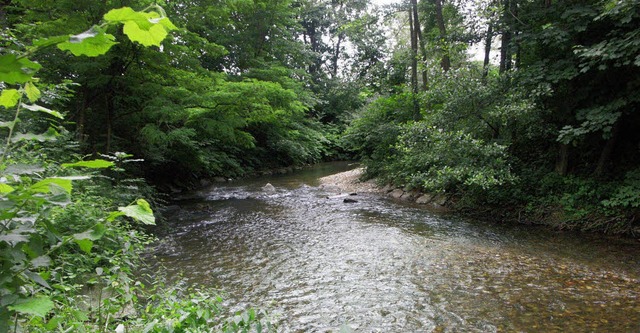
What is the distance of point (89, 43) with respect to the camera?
83 cm

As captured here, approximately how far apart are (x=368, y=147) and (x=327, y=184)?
7.81 feet

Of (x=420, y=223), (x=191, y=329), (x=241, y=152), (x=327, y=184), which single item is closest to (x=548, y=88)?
(x=420, y=223)

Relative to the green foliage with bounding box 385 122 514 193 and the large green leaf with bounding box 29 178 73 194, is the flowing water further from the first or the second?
the large green leaf with bounding box 29 178 73 194

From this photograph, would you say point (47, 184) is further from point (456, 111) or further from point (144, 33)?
point (456, 111)

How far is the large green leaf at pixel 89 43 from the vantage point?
2.57 ft

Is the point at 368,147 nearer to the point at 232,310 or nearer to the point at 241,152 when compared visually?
the point at 241,152

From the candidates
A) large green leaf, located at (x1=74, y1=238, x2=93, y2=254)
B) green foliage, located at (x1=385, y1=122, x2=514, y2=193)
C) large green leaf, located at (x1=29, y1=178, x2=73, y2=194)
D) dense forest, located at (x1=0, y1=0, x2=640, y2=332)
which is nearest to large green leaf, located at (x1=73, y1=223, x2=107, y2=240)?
large green leaf, located at (x1=74, y1=238, x2=93, y2=254)

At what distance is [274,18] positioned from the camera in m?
19.8

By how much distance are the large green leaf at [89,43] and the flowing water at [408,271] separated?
2.05 metres

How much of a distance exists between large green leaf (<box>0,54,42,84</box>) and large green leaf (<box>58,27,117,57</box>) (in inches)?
3.2

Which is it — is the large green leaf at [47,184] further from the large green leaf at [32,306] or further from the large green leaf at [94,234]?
the large green leaf at [32,306]

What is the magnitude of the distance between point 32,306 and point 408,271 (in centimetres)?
528

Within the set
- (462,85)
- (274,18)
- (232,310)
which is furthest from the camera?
(274,18)

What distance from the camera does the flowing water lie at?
13.7ft
